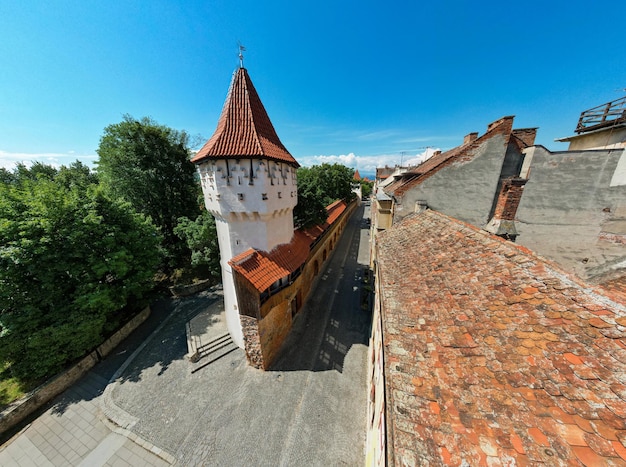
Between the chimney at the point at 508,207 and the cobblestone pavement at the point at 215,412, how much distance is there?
9082 mm

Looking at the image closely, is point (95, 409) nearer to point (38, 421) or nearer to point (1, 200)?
point (38, 421)

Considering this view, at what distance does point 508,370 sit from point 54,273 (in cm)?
1792

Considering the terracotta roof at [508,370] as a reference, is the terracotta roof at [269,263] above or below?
below

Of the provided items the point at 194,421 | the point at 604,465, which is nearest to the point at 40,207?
the point at 194,421

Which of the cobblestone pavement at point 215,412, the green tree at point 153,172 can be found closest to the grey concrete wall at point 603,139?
the cobblestone pavement at point 215,412

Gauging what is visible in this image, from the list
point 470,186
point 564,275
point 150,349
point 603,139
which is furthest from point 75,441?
point 603,139

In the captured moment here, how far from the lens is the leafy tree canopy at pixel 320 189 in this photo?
1597 cm

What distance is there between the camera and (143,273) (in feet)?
43.9

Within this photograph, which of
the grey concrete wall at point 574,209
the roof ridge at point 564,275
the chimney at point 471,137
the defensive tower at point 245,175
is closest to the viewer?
the roof ridge at point 564,275

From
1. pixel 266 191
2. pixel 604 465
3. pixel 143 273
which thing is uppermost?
pixel 266 191

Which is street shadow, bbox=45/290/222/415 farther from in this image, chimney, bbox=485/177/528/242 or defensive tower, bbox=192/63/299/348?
chimney, bbox=485/177/528/242

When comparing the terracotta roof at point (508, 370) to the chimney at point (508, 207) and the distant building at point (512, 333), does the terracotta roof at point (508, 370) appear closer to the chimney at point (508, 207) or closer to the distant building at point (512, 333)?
the distant building at point (512, 333)

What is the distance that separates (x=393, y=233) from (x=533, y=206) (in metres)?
6.19

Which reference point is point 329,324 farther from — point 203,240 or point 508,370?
point 203,240
